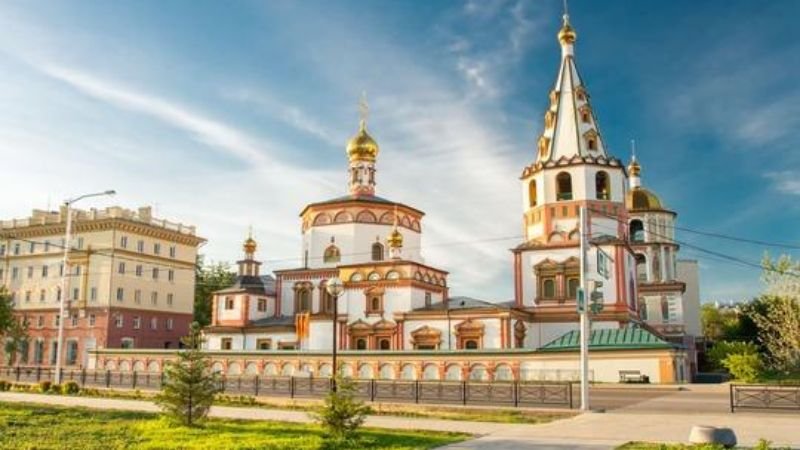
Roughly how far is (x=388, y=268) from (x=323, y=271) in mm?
6479

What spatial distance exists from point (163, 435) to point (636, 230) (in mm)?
57563

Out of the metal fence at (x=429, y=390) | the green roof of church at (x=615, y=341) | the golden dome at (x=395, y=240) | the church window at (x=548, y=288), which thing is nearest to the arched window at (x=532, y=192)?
the church window at (x=548, y=288)

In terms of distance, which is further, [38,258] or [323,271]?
[38,258]

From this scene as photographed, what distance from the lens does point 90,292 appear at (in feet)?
183

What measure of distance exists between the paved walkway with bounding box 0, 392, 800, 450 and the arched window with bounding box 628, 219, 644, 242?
46.3 meters

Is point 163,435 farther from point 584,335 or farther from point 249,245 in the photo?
point 249,245

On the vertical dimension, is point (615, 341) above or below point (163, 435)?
above

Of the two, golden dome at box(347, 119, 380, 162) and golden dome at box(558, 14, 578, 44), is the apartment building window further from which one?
golden dome at box(558, 14, 578, 44)

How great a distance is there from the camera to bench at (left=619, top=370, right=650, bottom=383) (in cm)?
3120

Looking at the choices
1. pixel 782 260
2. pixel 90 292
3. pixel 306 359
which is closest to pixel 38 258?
pixel 90 292

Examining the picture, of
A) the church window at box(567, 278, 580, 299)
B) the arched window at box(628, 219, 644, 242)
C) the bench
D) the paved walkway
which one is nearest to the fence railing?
the paved walkway

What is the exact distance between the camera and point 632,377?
31.4 m

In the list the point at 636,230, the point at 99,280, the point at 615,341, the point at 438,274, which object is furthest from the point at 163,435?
the point at 636,230

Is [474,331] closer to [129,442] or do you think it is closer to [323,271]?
[323,271]
